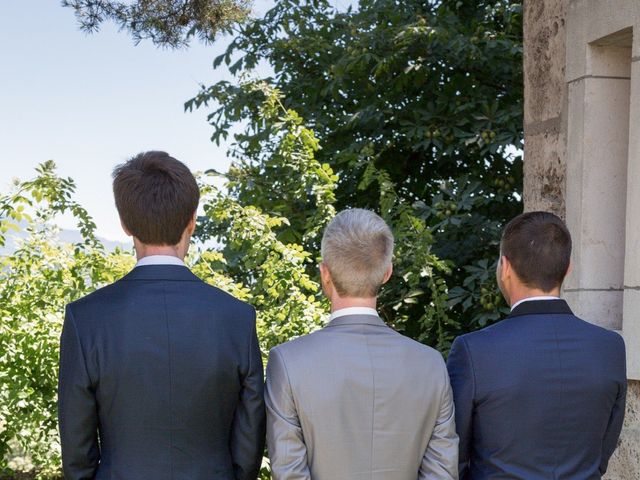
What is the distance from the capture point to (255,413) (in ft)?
7.63

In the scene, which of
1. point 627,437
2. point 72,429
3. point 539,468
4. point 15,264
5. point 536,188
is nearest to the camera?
point 72,429

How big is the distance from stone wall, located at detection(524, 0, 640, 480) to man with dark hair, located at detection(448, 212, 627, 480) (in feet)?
2.59

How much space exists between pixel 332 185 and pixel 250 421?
382 centimetres

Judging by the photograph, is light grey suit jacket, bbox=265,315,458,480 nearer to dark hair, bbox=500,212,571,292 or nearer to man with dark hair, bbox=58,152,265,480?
man with dark hair, bbox=58,152,265,480

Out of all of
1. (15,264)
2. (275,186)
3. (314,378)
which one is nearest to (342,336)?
(314,378)

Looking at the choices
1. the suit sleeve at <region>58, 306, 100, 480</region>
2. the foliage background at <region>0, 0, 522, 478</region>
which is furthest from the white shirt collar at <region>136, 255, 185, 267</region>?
the foliage background at <region>0, 0, 522, 478</region>

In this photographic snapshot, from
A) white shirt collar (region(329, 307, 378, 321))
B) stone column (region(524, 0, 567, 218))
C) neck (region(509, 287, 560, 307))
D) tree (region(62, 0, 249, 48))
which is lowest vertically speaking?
white shirt collar (region(329, 307, 378, 321))

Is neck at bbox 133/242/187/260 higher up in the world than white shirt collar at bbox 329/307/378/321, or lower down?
higher up

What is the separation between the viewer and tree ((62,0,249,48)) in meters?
5.96

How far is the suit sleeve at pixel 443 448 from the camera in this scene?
7.76 feet

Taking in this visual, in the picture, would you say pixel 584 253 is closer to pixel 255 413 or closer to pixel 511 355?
pixel 511 355

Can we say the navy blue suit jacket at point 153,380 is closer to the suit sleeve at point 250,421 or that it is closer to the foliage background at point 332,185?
the suit sleeve at point 250,421

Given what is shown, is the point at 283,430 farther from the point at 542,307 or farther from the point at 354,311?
the point at 542,307

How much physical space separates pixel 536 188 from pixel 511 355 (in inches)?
61.7
